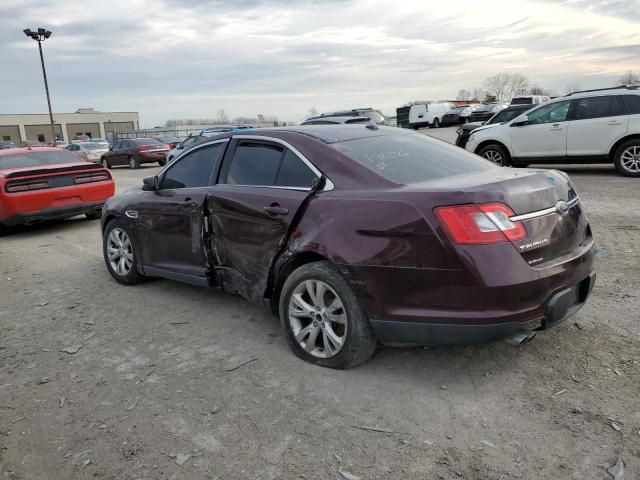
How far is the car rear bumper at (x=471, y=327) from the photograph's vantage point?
3039mm

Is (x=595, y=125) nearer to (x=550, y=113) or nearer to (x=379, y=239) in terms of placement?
(x=550, y=113)

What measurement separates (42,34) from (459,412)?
3320 cm

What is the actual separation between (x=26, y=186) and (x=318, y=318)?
23.3 feet

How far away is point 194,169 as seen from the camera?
16.2ft

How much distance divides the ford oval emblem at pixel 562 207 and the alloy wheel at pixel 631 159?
9055 millimetres

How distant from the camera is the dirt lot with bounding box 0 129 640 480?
8.86 feet

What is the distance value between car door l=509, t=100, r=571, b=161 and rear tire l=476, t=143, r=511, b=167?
0.27 m

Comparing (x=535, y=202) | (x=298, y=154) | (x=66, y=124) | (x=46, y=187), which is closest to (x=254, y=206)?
(x=298, y=154)

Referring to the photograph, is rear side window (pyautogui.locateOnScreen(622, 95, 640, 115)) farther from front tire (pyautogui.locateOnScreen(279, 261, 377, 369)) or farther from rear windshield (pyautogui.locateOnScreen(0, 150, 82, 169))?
rear windshield (pyautogui.locateOnScreen(0, 150, 82, 169))

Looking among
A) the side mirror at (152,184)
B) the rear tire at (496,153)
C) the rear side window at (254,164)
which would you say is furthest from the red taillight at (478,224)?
the rear tire at (496,153)

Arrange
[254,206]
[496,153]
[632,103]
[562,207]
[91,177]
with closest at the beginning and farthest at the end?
[562,207] < [254,206] < [91,177] < [632,103] < [496,153]

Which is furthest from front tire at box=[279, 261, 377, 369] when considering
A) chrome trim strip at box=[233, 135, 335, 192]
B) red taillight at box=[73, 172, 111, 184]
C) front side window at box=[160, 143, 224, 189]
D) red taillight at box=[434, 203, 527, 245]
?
red taillight at box=[73, 172, 111, 184]

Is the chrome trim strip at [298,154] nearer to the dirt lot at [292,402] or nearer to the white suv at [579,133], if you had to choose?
the dirt lot at [292,402]

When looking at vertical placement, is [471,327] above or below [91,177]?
below
